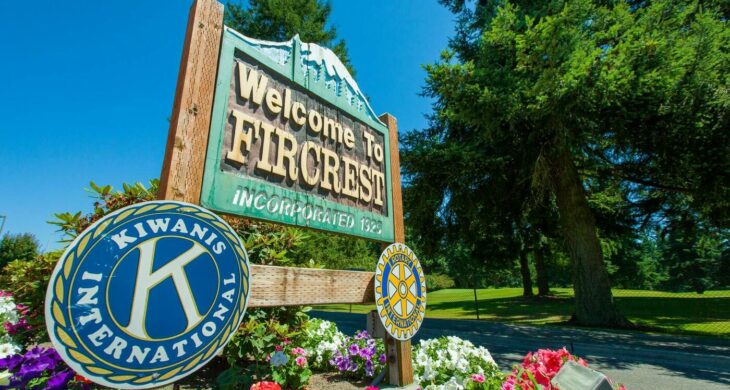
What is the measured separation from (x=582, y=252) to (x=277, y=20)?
16.7 m

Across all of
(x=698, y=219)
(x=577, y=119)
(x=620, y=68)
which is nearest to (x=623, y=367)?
(x=577, y=119)

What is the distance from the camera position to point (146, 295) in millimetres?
1415

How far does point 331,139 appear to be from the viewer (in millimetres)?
2977

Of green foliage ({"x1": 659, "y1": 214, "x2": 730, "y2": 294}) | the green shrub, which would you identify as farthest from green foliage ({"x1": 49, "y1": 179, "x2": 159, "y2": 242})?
green foliage ({"x1": 659, "y1": 214, "x2": 730, "y2": 294})

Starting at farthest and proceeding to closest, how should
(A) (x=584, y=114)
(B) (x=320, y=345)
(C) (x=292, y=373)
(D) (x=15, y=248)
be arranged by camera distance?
(D) (x=15, y=248)
(A) (x=584, y=114)
(B) (x=320, y=345)
(C) (x=292, y=373)

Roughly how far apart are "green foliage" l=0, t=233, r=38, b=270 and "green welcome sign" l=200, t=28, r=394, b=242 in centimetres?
4511

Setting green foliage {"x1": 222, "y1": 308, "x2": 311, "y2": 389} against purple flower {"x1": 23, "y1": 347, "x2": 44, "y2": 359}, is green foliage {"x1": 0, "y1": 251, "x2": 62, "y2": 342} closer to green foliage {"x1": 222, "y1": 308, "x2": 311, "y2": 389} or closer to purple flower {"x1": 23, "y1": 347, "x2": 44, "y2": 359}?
purple flower {"x1": 23, "y1": 347, "x2": 44, "y2": 359}

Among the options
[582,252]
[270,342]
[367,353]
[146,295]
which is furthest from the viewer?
[582,252]

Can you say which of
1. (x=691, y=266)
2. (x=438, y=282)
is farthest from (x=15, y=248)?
(x=691, y=266)

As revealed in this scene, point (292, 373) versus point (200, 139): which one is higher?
point (200, 139)

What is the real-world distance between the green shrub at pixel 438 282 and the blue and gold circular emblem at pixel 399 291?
54.4m

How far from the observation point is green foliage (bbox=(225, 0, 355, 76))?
17.0 m

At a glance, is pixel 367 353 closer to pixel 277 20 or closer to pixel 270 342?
→ pixel 270 342

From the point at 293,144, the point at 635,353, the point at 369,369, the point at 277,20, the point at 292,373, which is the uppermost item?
the point at 277,20
